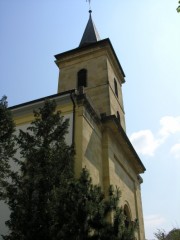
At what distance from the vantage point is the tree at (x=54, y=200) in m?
7.51

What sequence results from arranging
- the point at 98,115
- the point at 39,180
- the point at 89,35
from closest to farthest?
the point at 39,180, the point at 98,115, the point at 89,35

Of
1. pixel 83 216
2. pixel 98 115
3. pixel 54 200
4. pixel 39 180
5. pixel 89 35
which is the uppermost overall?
pixel 89 35

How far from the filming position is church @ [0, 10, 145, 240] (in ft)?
42.9

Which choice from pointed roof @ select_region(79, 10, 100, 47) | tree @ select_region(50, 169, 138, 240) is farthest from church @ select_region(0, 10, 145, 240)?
tree @ select_region(50, 169, 138, 240)

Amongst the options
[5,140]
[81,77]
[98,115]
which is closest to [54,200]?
[5,140]

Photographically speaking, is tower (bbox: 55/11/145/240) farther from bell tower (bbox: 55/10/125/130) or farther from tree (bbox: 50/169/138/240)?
tree (bbox: 50/169/138/240)

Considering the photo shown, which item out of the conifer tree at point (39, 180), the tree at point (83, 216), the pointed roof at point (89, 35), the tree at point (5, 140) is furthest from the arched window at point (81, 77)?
the tree at point (83, 216)

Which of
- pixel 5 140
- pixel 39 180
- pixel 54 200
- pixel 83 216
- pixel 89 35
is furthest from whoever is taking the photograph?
pixel 89 35

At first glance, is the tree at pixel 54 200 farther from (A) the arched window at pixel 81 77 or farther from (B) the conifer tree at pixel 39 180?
(A) the arched window at pixel 81 77

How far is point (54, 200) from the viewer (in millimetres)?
7816

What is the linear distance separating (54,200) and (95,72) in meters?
13.2

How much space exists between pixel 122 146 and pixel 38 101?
18.3 feet

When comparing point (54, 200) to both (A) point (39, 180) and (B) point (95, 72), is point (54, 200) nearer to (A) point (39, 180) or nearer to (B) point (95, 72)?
(A) point (39, 180)

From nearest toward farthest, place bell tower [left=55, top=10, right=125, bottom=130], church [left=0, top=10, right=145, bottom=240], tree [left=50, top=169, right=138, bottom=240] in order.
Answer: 1. tree [left=50, top=169, right=138, bottom=240]
2. church [left=0, top=10, right=145, bottom=240]
3. bell tower [left=55, top=10, right=125, bottom=130]
